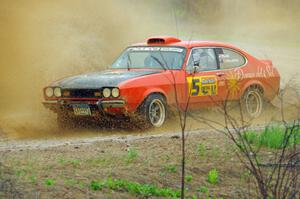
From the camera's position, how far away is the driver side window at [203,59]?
14.2 metres

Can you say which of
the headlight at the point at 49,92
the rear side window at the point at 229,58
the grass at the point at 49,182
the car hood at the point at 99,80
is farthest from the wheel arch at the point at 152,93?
the grass at the point at 49,182

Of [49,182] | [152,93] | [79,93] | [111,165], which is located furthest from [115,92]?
[49,182]

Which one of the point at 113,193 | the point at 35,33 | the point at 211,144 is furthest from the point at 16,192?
the point at 35,33

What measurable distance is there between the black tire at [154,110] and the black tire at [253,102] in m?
2.12

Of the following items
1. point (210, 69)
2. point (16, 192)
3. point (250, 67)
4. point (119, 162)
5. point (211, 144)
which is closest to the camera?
point (16, 192)

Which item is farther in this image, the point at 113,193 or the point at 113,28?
the point at 113,28

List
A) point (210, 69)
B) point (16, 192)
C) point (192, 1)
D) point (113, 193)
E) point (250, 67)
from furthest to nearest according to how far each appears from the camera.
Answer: point (192, 1) < point (250, 67) < point (210, 69) < point (113, 193) < point (16, 192)

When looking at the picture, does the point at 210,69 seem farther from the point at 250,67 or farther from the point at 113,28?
the point at 113,28

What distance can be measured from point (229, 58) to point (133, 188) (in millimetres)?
7376

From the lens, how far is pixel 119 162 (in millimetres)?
9250

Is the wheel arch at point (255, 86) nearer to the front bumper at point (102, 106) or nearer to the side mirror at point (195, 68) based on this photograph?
the side mirror at point (195, 68)

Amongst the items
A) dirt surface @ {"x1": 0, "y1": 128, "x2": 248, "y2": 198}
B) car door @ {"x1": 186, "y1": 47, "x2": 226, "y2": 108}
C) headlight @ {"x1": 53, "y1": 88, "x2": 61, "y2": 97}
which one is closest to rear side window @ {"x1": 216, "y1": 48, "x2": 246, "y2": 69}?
car door @ {"x1": 186, "y1": 47, "x2": 226, "y2": 108}

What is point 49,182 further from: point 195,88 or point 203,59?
point 203,59

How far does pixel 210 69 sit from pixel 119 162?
552 centimetres
